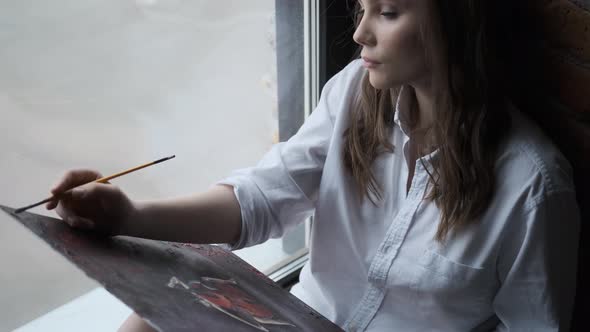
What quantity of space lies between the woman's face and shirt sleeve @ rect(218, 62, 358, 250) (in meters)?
0.19

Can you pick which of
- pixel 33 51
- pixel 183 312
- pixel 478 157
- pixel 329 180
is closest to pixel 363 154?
pixel 329 180

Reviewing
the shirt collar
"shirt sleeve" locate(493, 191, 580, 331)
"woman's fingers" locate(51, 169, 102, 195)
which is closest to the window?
"woman's fingers" locate(51, 169, 102, 195)

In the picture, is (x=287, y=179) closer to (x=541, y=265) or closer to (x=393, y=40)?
(x=393, y=40)

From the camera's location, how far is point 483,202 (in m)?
0.94

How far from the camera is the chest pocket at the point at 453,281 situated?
37.7 inches

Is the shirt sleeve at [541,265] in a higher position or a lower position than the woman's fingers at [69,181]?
lower

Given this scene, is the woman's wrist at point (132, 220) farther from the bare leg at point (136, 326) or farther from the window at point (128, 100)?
the window at point (128, 100)

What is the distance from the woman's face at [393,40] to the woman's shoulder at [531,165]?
18 centimetres

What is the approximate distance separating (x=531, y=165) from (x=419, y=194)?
0.19 meters

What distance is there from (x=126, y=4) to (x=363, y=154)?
56 cm

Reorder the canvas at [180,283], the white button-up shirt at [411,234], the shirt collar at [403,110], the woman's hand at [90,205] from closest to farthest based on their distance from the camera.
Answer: the canvas at [180,283] < the woman's hand at [90,205] < the white button-up shirt at [411,234] < the shirt collar at [403,110]

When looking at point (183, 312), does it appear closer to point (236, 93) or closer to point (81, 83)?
point (81, 83)

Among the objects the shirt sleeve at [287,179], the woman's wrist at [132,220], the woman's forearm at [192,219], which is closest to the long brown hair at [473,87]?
the shirt sleeve at [287,179]

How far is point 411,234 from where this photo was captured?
3.34 ft
